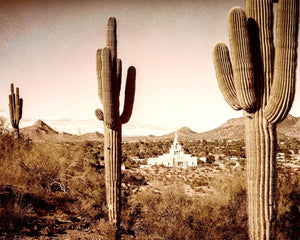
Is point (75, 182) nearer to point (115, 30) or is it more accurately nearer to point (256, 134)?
point (115, 30)

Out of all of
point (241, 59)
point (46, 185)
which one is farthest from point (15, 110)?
point (241, 59)

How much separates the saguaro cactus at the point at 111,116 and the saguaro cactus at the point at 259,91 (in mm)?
3722

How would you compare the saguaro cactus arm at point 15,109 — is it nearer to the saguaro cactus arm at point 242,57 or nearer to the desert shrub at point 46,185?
the desert shrub at point 46,185

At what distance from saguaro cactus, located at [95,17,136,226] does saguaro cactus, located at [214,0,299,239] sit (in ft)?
12.2

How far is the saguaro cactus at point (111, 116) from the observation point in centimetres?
754

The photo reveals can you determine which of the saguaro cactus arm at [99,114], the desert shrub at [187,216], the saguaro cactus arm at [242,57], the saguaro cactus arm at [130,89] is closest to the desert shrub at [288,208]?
the desert shrub at [187,216]

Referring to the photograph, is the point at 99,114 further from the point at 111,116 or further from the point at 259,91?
the point at 259,91

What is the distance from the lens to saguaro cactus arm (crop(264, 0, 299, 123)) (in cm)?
455

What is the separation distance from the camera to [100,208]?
9.62 meters

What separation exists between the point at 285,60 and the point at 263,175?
6.91 feet

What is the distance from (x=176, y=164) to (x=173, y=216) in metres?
20.7

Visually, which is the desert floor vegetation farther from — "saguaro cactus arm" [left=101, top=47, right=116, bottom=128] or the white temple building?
the white temple building

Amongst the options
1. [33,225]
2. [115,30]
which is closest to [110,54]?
[115,30]

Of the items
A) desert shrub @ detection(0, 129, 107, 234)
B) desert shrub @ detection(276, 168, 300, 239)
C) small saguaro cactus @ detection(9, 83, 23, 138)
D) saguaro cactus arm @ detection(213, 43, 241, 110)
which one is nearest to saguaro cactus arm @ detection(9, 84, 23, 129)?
small saguaro cactus @ detection(9, 83, 23, 138)
